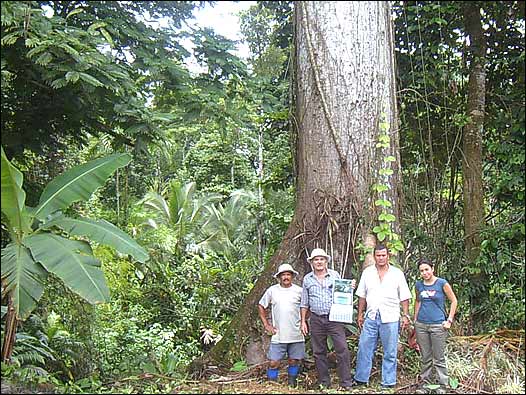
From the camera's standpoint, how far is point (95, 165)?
600cm

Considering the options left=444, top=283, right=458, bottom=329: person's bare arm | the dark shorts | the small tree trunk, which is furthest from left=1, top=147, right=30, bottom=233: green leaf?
left=444, top=283, right=458, bottom=329: person's bare arm

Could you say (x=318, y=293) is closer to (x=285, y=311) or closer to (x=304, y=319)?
(x=304, y=319)

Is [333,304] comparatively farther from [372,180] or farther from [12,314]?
[12,314]

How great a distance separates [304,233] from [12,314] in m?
2.81

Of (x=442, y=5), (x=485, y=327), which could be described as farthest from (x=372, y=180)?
(x=442, y=5)

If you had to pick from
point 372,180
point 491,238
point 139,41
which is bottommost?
point 491,238

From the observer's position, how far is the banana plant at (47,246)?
491 centimetres

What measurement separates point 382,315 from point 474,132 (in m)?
2.84

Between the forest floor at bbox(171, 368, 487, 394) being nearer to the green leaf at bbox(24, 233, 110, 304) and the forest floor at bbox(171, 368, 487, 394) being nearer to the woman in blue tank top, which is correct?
the woman in blue tank top

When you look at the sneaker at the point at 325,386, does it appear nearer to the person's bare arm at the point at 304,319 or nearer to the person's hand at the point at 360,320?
the person's bare arm at the point at 304,319

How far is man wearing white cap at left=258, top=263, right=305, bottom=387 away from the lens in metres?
5.54

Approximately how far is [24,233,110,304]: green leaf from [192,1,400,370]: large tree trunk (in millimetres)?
1637

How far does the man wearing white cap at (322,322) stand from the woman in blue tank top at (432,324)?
0.64 metres

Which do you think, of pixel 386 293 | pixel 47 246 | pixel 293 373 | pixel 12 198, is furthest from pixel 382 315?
pixel 12 198
